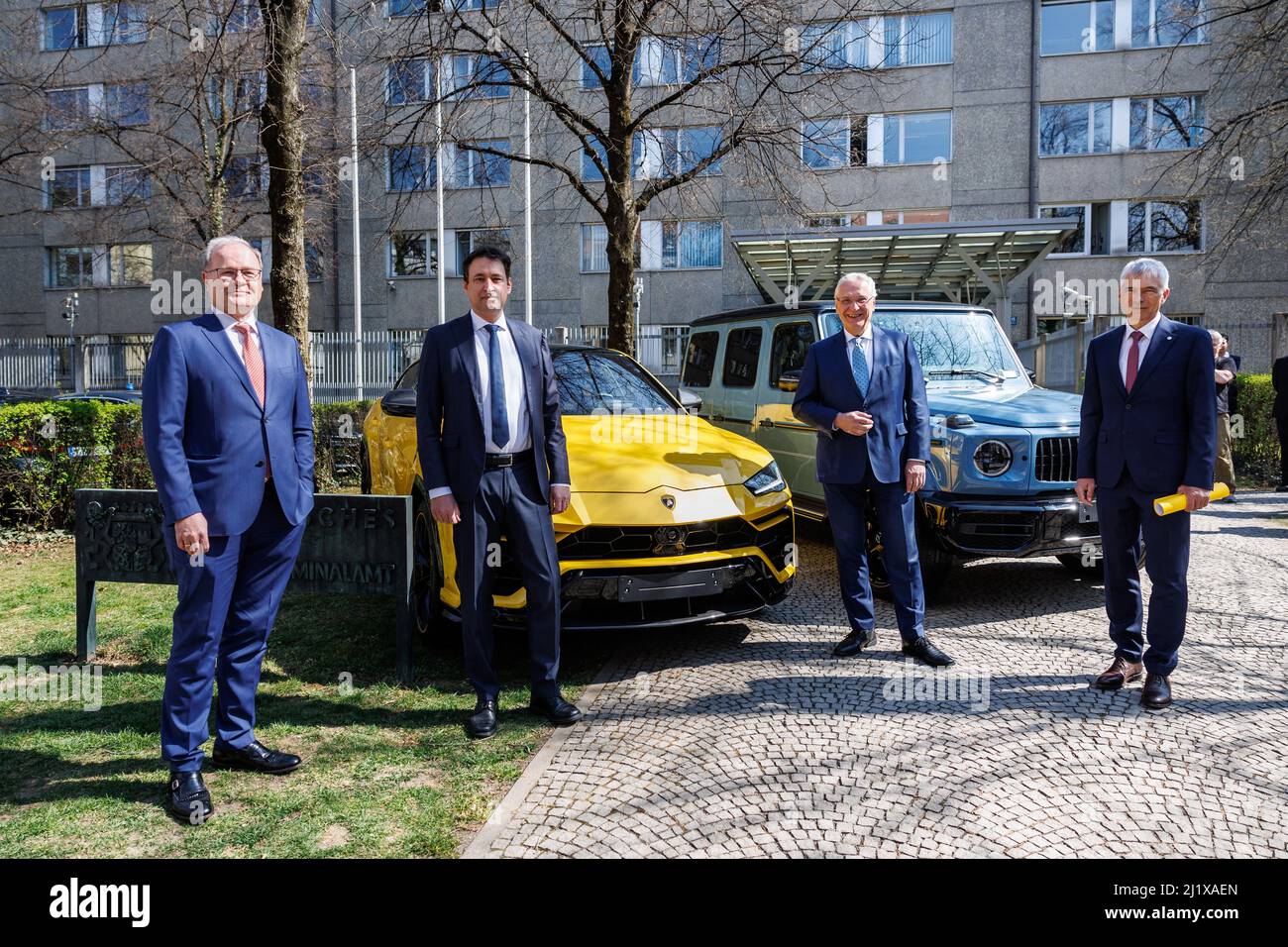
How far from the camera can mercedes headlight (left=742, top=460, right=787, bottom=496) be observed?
201 inches

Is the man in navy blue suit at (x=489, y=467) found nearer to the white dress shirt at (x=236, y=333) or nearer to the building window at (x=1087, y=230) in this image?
the white dress shirt at (x=236, y=333)

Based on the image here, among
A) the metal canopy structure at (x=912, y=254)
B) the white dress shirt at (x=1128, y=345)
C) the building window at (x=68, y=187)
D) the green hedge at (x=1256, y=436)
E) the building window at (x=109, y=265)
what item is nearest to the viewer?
the white dress shirt at (x=1128, y=345)

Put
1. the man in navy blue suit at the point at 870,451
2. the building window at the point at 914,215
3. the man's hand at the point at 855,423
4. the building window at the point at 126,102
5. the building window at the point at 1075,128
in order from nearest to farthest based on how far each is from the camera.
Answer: the man's hand at the point at 855,423
the man in navy blue suit at the point at 870,451
the building window at the point at 126,102
the building window at the point at 1075,128
the building window at the point at 914,215

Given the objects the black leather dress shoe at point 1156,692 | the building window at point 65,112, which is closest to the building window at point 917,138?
the building window at point 65,112

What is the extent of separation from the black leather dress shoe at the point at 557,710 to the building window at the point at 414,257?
1035 inches

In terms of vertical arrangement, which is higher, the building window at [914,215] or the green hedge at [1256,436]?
the building window at [914,215]

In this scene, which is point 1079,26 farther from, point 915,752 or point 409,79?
point 915,752

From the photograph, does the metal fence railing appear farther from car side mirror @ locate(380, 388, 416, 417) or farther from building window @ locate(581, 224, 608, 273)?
car side mirror @ locate(380, 388, 416, 417)

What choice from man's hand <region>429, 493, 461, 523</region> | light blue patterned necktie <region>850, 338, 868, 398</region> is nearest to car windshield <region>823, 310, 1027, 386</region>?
light blue patterned necktie <region>850, 338, 868, 398</region>

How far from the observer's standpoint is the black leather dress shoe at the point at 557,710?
4141mm

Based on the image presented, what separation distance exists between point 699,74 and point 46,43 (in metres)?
32.0

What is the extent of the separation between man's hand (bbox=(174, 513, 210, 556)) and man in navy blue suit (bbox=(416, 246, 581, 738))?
3.33 feet
